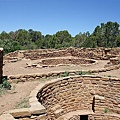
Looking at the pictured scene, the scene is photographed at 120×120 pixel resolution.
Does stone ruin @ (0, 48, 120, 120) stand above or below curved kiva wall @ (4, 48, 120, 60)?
below

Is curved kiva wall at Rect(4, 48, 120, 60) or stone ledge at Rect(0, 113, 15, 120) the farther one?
curved kiva wall at Rect(4, 48, 120, 60)

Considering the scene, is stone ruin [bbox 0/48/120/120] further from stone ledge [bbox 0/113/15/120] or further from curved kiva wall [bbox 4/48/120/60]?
curved kiva wall [bbox 4/48/120/60]

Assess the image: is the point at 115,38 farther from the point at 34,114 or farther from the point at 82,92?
the point at 34,114

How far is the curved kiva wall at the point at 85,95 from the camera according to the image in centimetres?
862

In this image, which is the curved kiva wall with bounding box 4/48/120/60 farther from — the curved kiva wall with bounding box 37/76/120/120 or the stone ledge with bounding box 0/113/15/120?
the stone ledge with bounding box 0/113/15/120

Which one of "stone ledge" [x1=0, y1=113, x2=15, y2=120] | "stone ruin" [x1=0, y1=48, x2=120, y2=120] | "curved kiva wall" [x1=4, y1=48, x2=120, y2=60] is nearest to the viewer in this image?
"stone ledge" [x1=0, y1=113, x2=15, y2=120]

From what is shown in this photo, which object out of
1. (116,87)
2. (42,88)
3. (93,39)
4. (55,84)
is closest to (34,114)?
(42,88)

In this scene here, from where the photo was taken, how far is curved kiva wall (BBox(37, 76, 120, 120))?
28.3 ft

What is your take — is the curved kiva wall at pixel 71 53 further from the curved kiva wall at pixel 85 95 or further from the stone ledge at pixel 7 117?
the stone ledge at pixel 7 117

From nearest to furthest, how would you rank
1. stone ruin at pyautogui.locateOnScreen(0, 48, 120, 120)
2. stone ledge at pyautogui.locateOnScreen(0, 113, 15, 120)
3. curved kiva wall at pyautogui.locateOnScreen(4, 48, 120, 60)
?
1. stone ledge at pyautogui.locateOnScreen(0, 113, 15, 120)
2. stone ruin at pyautogui.locateOnScreen(0, 48, 120, 120)
3. curved kiva wall at pyautogui.locateOnScreen(4, 48, 120, 60)

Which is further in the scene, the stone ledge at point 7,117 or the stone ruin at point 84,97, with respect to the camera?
the stone ruin at point 84,97

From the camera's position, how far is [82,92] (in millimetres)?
9633

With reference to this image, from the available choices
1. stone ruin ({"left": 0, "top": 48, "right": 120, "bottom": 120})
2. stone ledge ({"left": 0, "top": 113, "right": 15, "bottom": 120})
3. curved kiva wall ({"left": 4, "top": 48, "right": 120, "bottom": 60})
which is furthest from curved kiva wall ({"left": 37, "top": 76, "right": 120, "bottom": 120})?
curved kiva wall ({"left": 4, "top": 48, "right": 120, "bottom": 60})

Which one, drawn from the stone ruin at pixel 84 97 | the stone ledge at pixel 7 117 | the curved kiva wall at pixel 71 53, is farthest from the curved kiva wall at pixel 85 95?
the curved kiva wall at pixel 71 53
